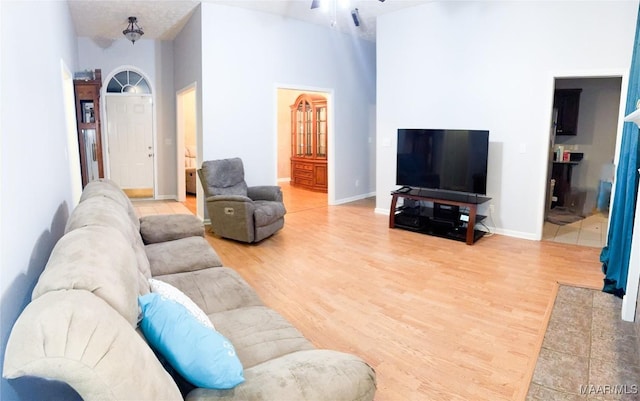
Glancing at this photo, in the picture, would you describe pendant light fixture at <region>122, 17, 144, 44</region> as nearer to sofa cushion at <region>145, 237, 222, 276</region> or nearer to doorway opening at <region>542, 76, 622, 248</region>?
sofa cushion at <region>145, 237, 222, 276</region>

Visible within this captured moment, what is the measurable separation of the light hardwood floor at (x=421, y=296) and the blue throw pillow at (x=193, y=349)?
119 cm

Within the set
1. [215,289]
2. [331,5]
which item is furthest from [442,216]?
[215,289]

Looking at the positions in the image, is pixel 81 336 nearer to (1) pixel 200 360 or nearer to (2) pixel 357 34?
(1) pixel 200 360

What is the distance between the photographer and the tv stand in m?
4.95

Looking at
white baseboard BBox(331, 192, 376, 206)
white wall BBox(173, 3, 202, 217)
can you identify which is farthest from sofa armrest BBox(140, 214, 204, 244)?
white baseboard BBox(331, 192, 376, 206)

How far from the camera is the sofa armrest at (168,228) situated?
325 cm

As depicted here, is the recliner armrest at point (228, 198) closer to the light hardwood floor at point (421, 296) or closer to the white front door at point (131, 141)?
the light hardwood floor at point (421, 296)

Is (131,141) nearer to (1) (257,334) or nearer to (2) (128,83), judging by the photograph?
(2) (128,83)

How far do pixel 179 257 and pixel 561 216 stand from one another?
5920 mm

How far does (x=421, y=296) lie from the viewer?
3.40 m

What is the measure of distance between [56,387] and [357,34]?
23.6 feet

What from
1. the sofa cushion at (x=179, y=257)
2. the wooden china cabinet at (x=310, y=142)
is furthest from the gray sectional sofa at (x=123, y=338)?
the wooden china cabinet at (x=310, y=142)

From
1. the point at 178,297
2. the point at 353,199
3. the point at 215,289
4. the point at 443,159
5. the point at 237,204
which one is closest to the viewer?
the point at 178,297

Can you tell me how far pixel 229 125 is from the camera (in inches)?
231
